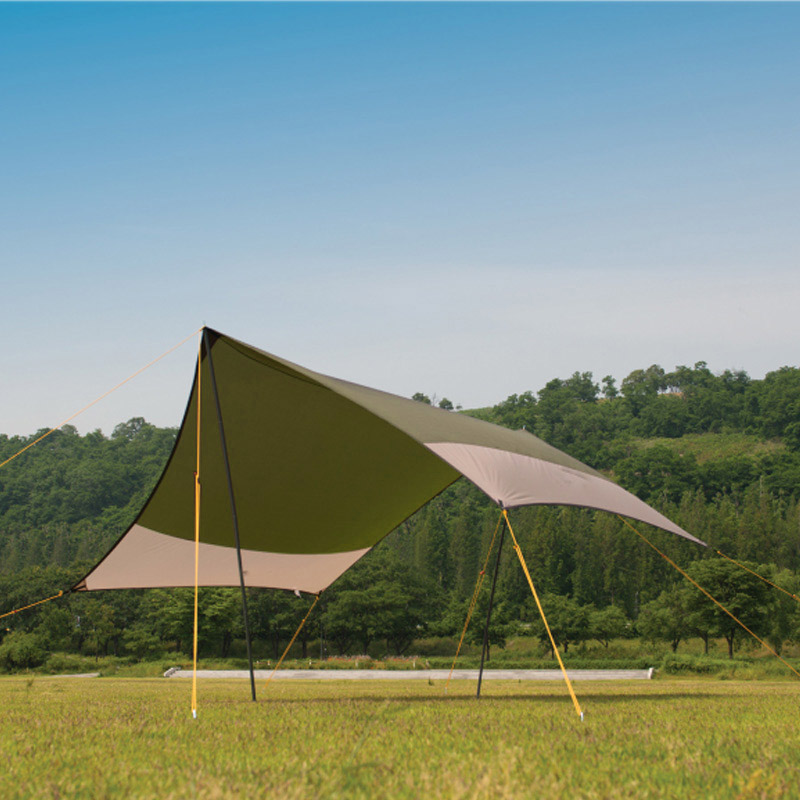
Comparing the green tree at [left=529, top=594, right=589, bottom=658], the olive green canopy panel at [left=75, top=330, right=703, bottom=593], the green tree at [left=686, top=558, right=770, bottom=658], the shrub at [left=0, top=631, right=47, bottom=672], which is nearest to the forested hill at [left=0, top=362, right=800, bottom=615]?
the green tree at [left=529, top=594, right=589, bottom=658]

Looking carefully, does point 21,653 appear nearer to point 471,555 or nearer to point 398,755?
point 398,755

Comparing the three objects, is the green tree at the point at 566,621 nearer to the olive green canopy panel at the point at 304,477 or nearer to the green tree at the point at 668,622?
the green tree at the point at 668,622

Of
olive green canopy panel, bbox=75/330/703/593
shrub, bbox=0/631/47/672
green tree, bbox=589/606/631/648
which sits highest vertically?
olive green canopy panel, bbox=75/330/703/593

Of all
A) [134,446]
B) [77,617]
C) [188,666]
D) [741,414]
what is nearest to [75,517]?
[134,446]

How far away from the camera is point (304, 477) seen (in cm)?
1219

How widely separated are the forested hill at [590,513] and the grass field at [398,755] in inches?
2441

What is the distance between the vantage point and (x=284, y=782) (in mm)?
3537

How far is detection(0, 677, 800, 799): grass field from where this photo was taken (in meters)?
3.43

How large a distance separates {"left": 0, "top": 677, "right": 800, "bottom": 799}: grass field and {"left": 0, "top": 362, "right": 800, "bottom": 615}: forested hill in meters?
62.0

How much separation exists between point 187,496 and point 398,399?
3.27 metres

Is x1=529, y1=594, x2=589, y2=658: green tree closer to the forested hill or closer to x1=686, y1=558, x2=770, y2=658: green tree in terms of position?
Answer: x1=686, y1=558, x2=770, y2=658: green tree

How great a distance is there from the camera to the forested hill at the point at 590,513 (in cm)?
7762

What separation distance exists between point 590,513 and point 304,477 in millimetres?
94852

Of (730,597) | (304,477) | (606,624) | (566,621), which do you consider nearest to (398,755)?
(304,477)
